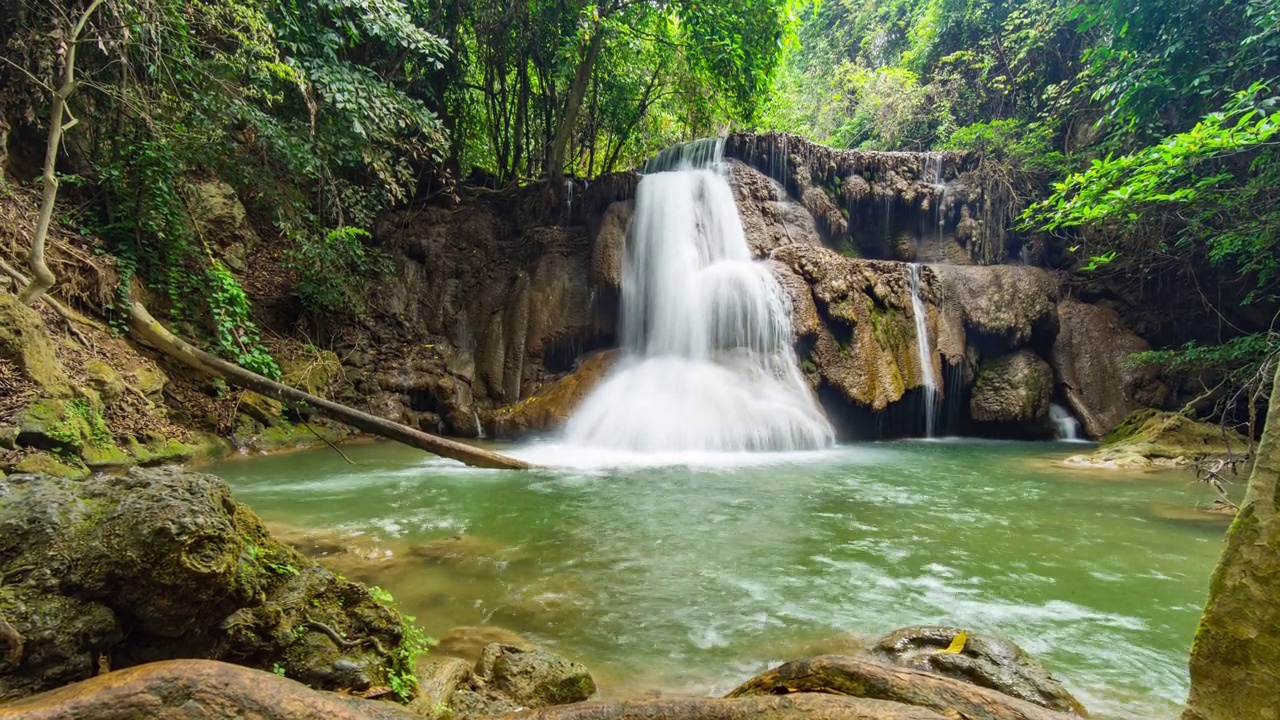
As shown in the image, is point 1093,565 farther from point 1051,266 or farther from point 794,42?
point 794,42

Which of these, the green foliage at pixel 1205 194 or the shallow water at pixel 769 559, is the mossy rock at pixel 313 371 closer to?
the shallow water at pixel 769 559

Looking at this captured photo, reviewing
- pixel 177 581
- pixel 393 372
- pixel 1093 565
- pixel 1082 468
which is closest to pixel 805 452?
pixel 1082 468

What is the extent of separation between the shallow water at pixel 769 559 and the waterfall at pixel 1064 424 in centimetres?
451

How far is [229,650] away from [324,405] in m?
3.71

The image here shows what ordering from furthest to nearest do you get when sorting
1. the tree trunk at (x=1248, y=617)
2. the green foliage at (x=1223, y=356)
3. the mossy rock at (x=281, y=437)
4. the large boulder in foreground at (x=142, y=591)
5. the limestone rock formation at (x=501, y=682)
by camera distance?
the green foliage at (x=1223, y=356) → the mossy rock at (x=281, y=437) → the limestone rock formation at (x=501, y=682) → the large boulder in foreground at (x=142, y=591) → the tree trunk at (x=1248, y=617)

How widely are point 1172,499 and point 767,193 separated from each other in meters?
8.78

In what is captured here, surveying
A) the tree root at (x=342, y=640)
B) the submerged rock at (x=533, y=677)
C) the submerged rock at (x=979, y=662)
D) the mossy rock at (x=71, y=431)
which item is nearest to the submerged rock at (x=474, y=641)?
the submerged rock at (x=533, y=677)

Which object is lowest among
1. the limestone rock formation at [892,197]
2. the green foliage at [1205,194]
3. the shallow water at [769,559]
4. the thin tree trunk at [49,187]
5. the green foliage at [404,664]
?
the shallow water at [769,559]

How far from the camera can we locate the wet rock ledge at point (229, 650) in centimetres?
133

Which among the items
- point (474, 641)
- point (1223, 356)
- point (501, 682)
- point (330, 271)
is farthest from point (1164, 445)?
point (330, 271)

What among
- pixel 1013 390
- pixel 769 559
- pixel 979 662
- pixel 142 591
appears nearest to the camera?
pixel 142 591

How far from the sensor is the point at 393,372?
1103cm

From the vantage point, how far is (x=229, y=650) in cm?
188

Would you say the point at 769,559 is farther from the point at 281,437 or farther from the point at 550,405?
the point at 281,437
